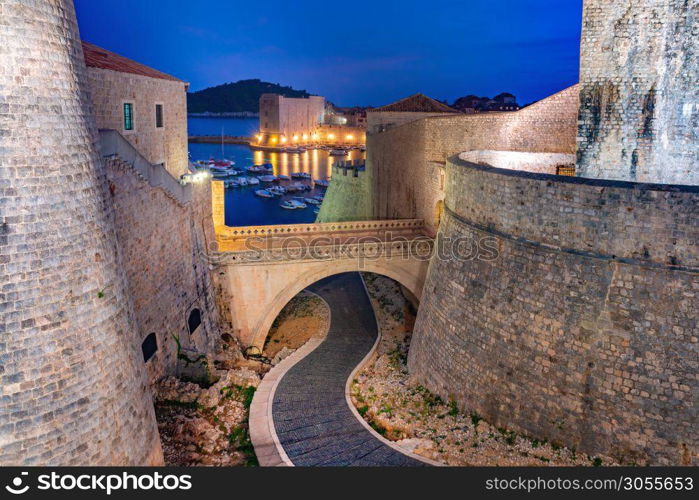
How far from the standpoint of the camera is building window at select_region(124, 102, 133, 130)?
15766 millimetres

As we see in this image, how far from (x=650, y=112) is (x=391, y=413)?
31.4ft

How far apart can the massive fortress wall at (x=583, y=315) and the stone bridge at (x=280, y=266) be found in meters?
6.51

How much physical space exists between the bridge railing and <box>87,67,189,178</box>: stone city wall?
2936mm

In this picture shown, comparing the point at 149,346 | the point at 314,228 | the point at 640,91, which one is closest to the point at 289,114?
the point at 314,228

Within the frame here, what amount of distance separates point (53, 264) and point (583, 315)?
9284 millimetres

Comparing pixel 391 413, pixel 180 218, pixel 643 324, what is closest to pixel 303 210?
pixel 180 218

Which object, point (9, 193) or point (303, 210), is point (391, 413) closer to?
point (9, 193)

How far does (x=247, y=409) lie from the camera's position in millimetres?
15445

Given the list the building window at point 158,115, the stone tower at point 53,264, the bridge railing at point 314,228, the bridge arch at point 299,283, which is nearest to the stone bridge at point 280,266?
the bridge arch at point 299,283

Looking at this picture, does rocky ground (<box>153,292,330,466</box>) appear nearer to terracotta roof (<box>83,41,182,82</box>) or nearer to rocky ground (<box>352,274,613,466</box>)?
rocky ground (<box>352,274,613,466</box>)

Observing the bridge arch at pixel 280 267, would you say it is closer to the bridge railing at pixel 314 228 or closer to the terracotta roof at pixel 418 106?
the bridge railing at pixel 314 228

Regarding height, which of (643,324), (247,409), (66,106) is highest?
(66,106)

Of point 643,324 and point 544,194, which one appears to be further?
point 544,194

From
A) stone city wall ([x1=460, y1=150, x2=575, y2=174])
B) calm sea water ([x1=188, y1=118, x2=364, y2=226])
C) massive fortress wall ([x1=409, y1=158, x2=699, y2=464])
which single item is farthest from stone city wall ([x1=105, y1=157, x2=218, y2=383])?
calm sea water ([x1=188, y1=118, x2=364, y2=226])
